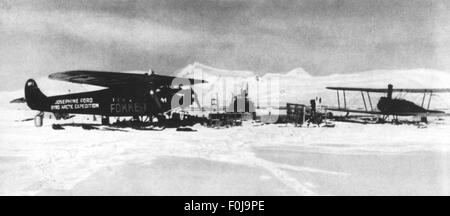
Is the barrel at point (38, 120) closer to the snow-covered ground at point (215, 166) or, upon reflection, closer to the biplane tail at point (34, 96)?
the biplane tail at point (34, 96)

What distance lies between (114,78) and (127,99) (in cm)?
235

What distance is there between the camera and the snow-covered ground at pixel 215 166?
595 cm

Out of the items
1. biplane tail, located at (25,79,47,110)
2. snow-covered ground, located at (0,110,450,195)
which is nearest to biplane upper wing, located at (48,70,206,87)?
biplane tail, located at (25,79,47,110)

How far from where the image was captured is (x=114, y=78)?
1203 centimetres

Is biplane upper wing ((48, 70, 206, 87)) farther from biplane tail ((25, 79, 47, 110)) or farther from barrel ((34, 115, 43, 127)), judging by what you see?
barrel ((34, 115, 43, 127))

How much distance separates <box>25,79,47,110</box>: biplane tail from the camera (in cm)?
1128

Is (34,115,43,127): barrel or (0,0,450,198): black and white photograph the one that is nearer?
(0,0,450,198): black and white photograph

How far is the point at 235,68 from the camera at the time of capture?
1100 centimetres

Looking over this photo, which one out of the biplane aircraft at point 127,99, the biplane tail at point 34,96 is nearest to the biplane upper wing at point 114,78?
the biplane aircraft at point 127,99

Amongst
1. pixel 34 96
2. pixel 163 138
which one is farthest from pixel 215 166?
pixel 34 96

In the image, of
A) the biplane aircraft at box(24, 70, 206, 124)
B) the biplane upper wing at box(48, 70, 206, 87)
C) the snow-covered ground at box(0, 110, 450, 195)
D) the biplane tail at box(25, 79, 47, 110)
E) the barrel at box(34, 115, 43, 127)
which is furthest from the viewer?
the biplane aircraft at box(24, 70, 206, 124)
